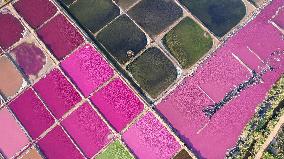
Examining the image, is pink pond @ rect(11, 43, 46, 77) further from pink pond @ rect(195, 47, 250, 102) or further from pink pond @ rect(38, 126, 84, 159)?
pink pond @ rect(195, 47, 250, 102)

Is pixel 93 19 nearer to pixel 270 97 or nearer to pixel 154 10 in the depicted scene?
pixel 154 10

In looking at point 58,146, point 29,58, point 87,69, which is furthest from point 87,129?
point 29,58

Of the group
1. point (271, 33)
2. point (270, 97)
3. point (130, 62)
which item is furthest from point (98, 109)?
point (271, 33)

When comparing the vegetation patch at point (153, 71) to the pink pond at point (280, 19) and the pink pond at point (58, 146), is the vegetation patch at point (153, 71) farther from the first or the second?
the pink pond at point (280, 19)

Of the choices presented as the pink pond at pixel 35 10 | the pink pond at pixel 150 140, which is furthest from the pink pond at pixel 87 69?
the pink pond at pixel 150 140

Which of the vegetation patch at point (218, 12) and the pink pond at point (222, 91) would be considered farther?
the vegetation patch at point (218, 12)

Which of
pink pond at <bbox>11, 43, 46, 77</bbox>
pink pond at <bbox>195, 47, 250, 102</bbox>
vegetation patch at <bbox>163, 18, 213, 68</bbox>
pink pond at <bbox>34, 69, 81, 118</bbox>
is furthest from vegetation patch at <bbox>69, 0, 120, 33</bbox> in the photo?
pink pond at <bbox>195, 47, 250, 102</bbox>
